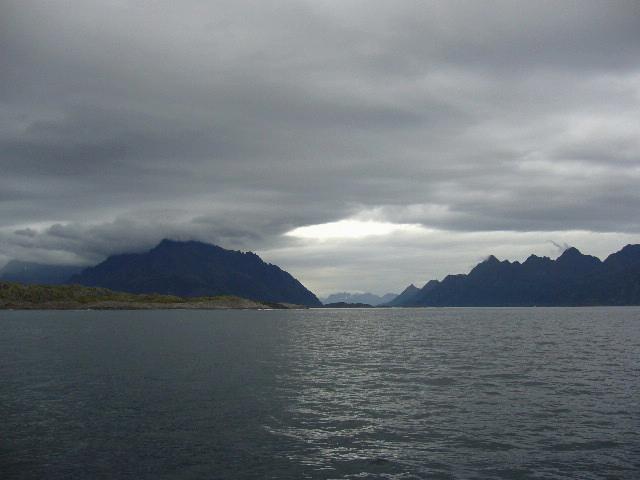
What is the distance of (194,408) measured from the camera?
50.4 metres

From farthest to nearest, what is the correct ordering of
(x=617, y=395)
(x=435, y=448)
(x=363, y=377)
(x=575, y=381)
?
(x=363, y=377)
(x=575, y=381)
(x=617, y=395)
(x=435, y=448)

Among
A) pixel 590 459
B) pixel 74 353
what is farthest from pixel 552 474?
pixel 74 353

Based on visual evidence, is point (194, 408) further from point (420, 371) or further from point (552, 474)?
point (420, 371)

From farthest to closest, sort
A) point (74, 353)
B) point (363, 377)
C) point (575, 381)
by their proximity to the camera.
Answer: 1. point (74, 353)
2. point (363, 377)
3. point (575, 381)

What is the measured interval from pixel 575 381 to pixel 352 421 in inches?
1396

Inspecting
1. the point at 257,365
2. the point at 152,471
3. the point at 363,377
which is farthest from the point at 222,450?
the point at 257,365

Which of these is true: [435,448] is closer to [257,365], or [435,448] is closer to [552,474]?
[552,474]

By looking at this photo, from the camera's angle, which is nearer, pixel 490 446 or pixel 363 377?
pixel 490 446

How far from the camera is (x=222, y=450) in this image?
36906mm

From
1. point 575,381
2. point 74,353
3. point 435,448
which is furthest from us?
point 74,353

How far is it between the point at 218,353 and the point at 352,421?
2505 inches

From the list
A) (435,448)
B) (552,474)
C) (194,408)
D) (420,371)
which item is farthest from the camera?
(420,371)

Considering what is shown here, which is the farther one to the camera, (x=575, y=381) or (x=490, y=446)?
(x=575, y=381)

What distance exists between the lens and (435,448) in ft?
123
